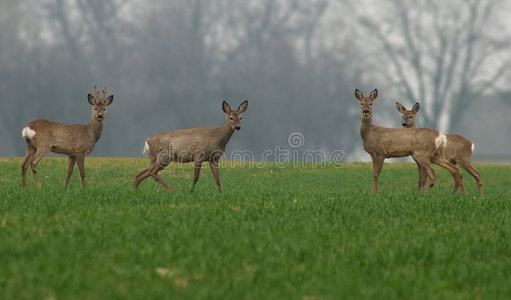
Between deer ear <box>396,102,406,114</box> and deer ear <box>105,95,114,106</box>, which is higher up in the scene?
deer ear <box>396,102,406,114</box>

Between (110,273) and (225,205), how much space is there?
4409mm

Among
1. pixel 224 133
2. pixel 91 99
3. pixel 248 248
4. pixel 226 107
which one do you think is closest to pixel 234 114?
pixel 226 107

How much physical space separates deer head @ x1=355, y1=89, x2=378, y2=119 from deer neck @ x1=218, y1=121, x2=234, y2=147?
12.9 ft

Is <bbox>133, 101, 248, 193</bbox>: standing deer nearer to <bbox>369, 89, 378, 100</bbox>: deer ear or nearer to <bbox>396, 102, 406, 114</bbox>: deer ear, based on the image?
<bbox>369, 89, 378, 100</bbox>: deer ear

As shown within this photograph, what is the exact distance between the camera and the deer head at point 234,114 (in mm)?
13266

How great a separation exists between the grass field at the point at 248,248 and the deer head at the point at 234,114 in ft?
9.08

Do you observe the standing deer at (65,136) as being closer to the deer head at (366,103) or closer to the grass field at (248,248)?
the grass field at (248,248)

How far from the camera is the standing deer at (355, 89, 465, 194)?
14.5 meters

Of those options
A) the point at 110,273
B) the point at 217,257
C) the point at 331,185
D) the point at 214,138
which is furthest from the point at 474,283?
the point at 331,185

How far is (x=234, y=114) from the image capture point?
13398 millimetres

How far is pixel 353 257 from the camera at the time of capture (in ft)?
20.4

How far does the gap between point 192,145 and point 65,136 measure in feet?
13.7

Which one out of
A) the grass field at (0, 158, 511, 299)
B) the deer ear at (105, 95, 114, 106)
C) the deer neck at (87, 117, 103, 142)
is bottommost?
the grass field at (0, 158, 511, 299)

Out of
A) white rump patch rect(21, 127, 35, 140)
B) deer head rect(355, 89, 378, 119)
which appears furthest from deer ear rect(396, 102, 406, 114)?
white rump patch rect(21, 127, 35, 140)
